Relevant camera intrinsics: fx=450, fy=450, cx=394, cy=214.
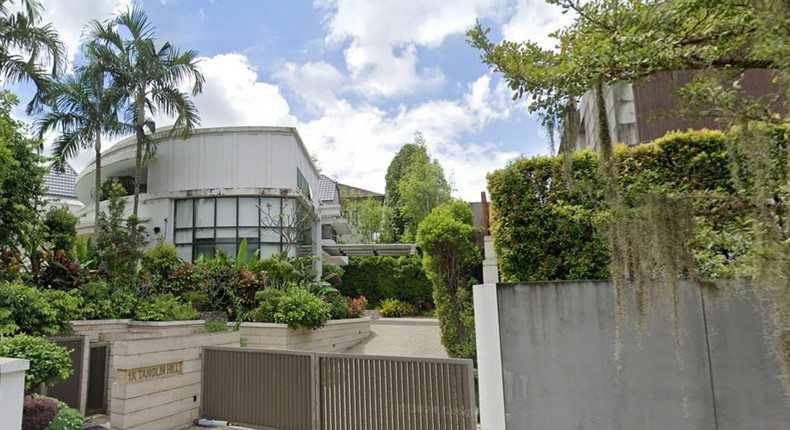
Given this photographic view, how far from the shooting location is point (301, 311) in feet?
34.3

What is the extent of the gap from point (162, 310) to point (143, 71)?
9.05 meters

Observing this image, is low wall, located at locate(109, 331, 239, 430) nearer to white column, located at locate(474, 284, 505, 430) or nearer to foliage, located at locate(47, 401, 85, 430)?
foliage, located at locate(47, 401, 85, 430)

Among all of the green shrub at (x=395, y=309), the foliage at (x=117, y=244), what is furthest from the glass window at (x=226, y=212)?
the green shrub at (x=395, y=309)

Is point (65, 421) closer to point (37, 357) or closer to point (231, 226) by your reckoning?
point (37, 357)

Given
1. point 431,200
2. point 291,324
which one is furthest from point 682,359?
point 431,200

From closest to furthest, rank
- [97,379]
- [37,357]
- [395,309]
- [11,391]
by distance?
[11,391], [37,357], [97,379], [395,309]

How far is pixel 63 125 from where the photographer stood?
1498 cm

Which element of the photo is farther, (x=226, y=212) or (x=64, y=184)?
(x=64, y=184)

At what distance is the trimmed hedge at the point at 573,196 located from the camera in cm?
512

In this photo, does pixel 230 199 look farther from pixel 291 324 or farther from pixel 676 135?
pixel 676 135

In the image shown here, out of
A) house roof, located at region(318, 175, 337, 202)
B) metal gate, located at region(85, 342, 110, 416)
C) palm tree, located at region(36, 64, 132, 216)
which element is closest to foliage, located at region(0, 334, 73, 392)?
metal gate, located at region(85, 342, 110, 416)

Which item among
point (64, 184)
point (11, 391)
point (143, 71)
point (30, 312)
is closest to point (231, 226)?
point (143, 71)

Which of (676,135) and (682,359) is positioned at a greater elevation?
(676,135)

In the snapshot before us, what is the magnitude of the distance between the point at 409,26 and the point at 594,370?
18.1 ft
